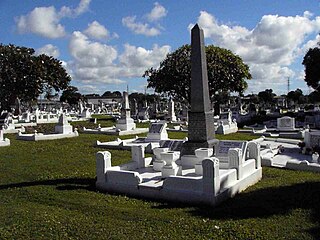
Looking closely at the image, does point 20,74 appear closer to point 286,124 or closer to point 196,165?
point 286,124

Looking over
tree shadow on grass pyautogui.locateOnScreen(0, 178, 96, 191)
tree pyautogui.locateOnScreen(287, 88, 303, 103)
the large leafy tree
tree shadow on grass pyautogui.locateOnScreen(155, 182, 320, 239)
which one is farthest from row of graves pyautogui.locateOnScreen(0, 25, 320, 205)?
tree pyautogui.locateOnScreen(287, 88, 303, 103)

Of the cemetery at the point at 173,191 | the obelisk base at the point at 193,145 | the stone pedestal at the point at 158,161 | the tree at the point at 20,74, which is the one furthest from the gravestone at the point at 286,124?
the tree at the point at 20,74

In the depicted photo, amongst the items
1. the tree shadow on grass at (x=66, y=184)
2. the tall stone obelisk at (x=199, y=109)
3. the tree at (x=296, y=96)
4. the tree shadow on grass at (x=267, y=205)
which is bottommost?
the tree shadow on grass at (x=267, y=205)

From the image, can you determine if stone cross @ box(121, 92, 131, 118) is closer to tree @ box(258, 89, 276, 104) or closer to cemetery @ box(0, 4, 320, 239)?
cemetery @ box(0, 4, 320, 239)

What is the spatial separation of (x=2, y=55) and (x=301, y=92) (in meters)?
78.9

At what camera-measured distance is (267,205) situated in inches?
350

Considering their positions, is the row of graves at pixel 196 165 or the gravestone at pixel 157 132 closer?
the row of graves at pixel 196 165

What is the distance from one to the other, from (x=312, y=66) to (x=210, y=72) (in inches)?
464

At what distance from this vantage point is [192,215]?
8266 millimetres

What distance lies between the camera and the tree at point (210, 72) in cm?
4553

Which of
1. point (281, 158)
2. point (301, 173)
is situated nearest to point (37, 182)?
point (301, 173)

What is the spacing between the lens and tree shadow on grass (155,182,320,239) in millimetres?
8148

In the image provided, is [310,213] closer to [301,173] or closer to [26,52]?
[301,173]

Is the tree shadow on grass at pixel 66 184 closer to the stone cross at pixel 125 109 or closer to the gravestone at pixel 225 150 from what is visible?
the gravestone at pixel 225 150
